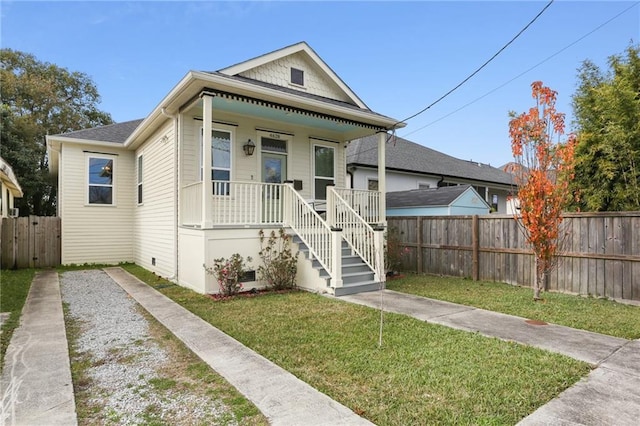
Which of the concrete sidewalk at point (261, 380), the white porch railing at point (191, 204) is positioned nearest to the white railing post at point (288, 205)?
the white porch railing at point (191, 204)

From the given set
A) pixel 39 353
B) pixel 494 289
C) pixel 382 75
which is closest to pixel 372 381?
pixel 39 353

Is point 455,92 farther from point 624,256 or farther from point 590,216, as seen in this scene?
point 624,256

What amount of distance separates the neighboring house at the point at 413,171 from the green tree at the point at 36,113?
1837 cm

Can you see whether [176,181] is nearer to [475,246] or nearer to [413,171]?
[475,246]

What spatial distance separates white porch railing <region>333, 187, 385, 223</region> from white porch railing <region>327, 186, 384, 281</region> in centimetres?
97

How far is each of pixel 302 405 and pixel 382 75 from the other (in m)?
13.9

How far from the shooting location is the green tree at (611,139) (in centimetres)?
663

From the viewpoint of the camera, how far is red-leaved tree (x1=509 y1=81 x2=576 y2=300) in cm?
575

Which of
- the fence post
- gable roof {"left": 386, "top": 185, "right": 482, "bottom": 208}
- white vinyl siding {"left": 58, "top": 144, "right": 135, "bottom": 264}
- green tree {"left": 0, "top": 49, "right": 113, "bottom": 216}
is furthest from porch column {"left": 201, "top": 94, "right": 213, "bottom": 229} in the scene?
green tree {"left": 0, "top": 49, "right": 113, "bottom": 216}

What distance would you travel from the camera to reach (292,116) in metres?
8.86

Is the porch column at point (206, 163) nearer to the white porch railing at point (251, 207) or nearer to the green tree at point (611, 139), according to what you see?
the white porch railing at point (251, 207)

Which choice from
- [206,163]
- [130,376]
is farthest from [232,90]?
[130,376]

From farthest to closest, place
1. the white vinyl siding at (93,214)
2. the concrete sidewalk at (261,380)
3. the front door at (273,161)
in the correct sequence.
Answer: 1. the white vinyl siding at (93,214)
2. the front door at (273,161)
3. the concrete sidewalk at (261,380)

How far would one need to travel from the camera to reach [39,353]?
3.77 meters
